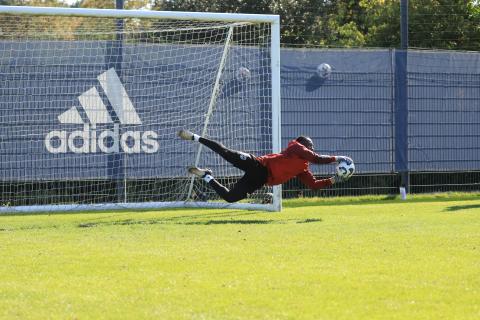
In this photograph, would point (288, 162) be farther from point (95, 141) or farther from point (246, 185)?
point (95, 141)

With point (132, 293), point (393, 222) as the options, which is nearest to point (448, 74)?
point (393, 222)

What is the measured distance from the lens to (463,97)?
68.2 feet

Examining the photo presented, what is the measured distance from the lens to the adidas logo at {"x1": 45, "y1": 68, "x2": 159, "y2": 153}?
17328mm

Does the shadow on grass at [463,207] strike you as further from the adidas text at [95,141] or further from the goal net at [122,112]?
the adidas text at [95,141]

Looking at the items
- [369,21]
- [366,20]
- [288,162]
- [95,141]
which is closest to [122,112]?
[95,141]

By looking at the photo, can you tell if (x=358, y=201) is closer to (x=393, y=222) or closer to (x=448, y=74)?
(x=448, y=74)

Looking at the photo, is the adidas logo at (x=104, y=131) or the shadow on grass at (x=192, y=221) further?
the adidas logo at (x=104, y=131)

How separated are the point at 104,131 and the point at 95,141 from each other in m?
0.26

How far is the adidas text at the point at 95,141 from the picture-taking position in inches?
680

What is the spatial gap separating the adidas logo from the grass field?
2706mm

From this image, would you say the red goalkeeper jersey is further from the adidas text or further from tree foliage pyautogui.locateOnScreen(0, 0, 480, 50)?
tree foliage pyautogui.locateOnScreen(0, 0, 480, 50)

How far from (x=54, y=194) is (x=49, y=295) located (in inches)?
396

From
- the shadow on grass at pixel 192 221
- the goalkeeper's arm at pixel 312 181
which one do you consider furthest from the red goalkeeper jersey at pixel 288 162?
the shadow on grass at pixel 192 221

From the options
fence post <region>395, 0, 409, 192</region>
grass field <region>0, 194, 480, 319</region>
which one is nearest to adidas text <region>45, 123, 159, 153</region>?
grass field <region>0, 194, 480, 319</region>
